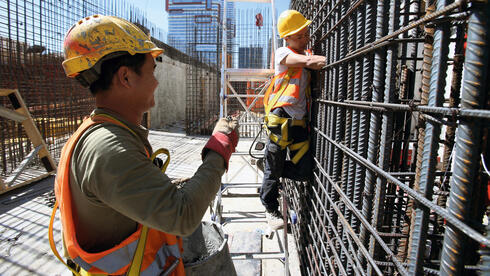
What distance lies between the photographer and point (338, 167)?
2018 millimetres

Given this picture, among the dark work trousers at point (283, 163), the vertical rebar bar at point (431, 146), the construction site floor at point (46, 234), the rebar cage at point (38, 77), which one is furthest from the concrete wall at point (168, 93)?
the vertical rebar bar at point (431, 146)

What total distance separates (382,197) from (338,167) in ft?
2.45

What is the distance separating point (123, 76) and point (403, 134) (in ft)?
6.45

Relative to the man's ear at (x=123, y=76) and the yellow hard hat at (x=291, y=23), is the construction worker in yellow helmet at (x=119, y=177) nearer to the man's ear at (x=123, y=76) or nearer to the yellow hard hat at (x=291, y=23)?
the man's ear at (x=123, y=76)

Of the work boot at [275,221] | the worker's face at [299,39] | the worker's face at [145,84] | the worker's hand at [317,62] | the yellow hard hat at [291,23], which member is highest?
the yellow hard hat at [291,23]

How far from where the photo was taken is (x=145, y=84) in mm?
1317

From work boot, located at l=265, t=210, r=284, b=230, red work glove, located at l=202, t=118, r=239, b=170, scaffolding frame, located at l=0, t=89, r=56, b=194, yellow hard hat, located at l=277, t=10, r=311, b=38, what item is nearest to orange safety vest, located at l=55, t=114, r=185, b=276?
red work glove, located at l=202, t=118, r=239, b=170

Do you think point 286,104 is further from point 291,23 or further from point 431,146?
point 431,146

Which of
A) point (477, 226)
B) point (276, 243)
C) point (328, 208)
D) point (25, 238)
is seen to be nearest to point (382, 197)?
point (477, 226)

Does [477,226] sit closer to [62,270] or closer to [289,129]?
[289,129]

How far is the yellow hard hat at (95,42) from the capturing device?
3.94 feet

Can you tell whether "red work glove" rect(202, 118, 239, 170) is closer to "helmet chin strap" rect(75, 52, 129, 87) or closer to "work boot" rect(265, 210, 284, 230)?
"helmet chin strap" rect(75, 52, 129, 87)

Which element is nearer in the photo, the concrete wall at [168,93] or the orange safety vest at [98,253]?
the orange safety vest at [98,253]

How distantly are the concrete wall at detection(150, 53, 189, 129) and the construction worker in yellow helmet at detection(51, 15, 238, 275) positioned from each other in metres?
13.0
